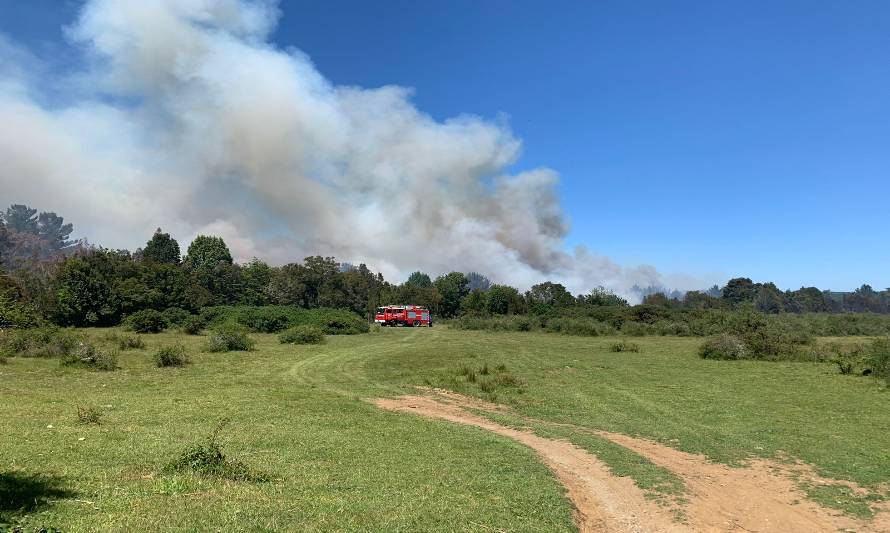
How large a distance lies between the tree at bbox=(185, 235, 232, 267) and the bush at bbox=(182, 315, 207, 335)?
7354 cm

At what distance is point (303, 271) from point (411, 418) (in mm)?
100596

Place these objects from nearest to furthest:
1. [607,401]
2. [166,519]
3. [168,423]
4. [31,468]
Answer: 1. [166,519]
2. [31,468]
3. [168,423]
4. [607,401]

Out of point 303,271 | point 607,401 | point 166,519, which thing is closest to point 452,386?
point 607,401

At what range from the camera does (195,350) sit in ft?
136

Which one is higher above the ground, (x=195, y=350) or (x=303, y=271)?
(x=303, y=271)

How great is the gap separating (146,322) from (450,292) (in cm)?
8043

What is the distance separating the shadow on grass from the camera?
755 centimetres

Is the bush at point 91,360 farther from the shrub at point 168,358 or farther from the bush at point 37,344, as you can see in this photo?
the bush at point 37,344

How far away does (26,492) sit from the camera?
332 inches

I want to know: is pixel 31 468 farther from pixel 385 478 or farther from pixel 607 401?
pixel 607 401

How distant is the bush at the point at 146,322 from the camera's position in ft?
192

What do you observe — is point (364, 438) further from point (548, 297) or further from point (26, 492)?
point (548, 297)

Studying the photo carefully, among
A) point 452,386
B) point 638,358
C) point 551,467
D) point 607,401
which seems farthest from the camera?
point 638,358

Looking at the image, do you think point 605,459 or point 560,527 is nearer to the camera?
point 560,527
